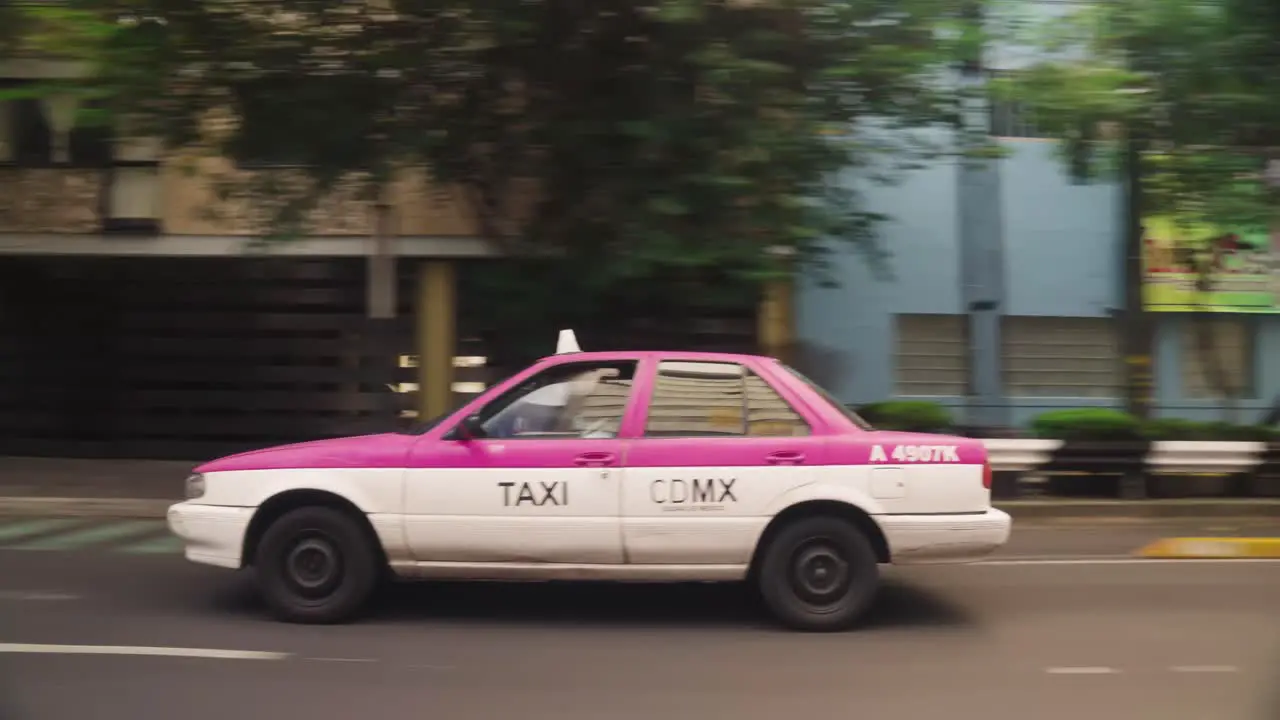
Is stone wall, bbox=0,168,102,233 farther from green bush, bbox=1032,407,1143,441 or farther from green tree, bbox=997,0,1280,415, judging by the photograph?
green bush, bbox=1032,407,1143,441

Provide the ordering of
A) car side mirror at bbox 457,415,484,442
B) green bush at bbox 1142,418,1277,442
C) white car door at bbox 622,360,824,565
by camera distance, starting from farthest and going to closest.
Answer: green bush at bbox 1142,418,1277,442, car side mirror at bbox 457,415,484,442, white car door at bbox 622,360,824,565

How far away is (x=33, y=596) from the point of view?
6965mm

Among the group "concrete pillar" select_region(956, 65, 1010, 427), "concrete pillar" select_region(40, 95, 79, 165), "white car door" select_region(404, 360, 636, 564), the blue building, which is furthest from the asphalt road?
"concrete pillar" select_region(40, 95, 79, 165)

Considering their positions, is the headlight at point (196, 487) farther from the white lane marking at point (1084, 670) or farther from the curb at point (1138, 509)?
the curb at point (1138, 509)

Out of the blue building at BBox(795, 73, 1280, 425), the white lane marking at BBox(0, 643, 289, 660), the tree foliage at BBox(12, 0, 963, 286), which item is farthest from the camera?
the blue building at BBox(795, 73, 1280, 425)

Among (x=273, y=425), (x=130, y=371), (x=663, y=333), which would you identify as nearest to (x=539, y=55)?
(x=663, y=333)

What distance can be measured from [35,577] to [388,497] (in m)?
3.46

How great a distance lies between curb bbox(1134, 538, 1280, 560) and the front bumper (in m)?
7.10

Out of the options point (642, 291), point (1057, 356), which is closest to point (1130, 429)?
point (1057, 356)

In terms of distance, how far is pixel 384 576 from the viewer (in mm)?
6426

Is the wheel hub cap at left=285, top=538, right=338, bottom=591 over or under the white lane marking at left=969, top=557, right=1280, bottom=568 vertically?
over

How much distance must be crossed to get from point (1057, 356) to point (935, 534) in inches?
394

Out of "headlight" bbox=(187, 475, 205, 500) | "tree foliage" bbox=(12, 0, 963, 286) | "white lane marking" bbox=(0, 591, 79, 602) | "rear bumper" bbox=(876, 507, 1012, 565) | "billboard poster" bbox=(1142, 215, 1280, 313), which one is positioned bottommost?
"white lane marking" bbox=(0, 591, 79, 602)

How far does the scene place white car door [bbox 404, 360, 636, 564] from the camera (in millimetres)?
5957
